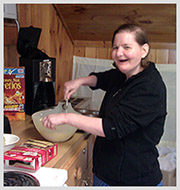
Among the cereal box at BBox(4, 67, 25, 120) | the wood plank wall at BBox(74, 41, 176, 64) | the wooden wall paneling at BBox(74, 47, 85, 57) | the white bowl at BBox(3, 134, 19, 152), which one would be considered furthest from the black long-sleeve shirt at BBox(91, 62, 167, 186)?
the wooden wall paneling at BBox(74, 47, 85, 57)

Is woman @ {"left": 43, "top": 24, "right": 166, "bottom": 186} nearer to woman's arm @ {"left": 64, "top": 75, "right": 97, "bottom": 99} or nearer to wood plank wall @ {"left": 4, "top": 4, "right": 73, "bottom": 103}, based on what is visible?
woman's arm @ {"left": 64, "top": 75, "right": 97, "bottom": 99}

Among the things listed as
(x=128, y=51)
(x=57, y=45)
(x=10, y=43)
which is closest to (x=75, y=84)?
(x=128, y=51)

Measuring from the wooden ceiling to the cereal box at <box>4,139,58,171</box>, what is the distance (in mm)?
1328

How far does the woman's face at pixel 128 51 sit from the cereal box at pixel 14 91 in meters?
0.59

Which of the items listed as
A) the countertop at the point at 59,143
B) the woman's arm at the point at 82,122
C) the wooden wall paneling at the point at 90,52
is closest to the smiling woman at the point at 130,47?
the woman's arm at the point at 82,122

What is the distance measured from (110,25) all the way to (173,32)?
1.61 ft

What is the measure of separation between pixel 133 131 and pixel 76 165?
1.05 ft

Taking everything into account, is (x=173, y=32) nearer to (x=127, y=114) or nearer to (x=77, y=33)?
(x=77, y=33)

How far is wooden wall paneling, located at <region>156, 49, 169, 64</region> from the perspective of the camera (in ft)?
7.44

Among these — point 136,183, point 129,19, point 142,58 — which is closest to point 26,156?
point 136,183

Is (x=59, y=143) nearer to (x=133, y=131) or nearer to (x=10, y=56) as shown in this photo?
(x=133, y=131)

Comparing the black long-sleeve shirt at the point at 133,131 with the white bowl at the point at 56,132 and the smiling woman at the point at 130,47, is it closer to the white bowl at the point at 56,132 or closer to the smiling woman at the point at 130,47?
the smiling woman at the point at 130,47

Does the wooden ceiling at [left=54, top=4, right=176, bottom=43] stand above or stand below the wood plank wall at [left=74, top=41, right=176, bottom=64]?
above

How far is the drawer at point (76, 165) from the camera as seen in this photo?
1.15m
